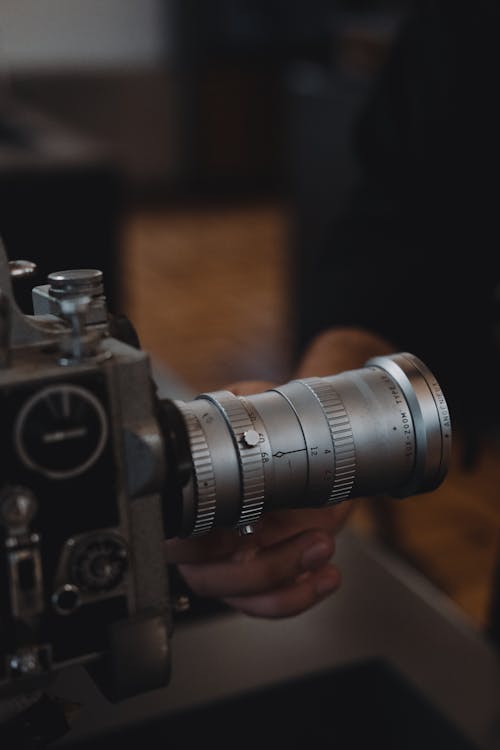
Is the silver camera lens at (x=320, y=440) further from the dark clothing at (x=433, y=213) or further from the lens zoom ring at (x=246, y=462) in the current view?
the dark clothing at (x=433, y=213)

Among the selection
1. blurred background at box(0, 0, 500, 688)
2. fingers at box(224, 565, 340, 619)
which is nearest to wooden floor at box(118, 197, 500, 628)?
blurred background at box(0, 0, 500, 688)

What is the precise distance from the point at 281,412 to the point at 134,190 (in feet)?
13.7

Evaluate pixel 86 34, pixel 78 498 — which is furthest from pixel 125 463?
pixel 86 34

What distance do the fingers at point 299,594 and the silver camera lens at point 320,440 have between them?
0.40 feet

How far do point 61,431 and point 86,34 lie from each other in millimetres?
4166

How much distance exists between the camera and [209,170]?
4.55m

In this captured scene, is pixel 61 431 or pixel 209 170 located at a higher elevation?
pixel 61 431

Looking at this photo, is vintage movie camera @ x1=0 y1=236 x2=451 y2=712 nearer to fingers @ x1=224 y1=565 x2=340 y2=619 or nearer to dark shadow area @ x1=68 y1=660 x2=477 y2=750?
fingers @ x1=224 y1=565 x2=340 y2=619

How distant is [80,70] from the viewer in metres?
4.28

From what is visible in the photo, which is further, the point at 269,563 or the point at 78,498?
the point at 269,563

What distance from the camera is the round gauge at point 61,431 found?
0.34 m

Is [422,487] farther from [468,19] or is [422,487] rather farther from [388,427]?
[468,19]

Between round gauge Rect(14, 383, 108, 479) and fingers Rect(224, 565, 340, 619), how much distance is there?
23 centimetres

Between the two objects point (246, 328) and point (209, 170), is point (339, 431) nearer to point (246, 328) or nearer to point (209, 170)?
point (246, 328)
